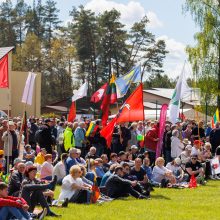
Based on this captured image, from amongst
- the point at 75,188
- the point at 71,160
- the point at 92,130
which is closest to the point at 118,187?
the point at 75,188

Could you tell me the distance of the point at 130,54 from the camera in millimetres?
71625

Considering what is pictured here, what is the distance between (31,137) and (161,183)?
7.48m

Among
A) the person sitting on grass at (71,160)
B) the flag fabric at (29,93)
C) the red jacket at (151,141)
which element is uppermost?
the flag fabric at (29,93)

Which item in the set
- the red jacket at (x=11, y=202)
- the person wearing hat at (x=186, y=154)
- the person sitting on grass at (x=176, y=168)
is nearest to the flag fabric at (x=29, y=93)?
the person sitting on grass at (x=176, y=168)

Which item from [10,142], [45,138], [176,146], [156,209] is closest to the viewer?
[156,209]

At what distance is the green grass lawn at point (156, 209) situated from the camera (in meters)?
13.1

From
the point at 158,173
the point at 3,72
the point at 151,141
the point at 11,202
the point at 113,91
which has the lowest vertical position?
the point at 158,173

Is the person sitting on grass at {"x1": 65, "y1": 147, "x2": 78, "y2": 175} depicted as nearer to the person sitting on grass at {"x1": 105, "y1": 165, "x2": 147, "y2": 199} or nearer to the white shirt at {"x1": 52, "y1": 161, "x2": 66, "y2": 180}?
the white shirt at {"x1": 52, "y1": 161, "x2": 66, "y2": 180}

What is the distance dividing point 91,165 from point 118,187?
4.67ft

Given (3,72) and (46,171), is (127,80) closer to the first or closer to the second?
(3,72)

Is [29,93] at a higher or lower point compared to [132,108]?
higher

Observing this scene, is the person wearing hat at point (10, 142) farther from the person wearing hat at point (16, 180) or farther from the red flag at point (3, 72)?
the person wearing hat at point (16, 180)

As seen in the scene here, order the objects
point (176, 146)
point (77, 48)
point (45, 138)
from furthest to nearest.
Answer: point (77, 48), point (176, 146), point (45, 138)

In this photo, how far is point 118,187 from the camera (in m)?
16.2
